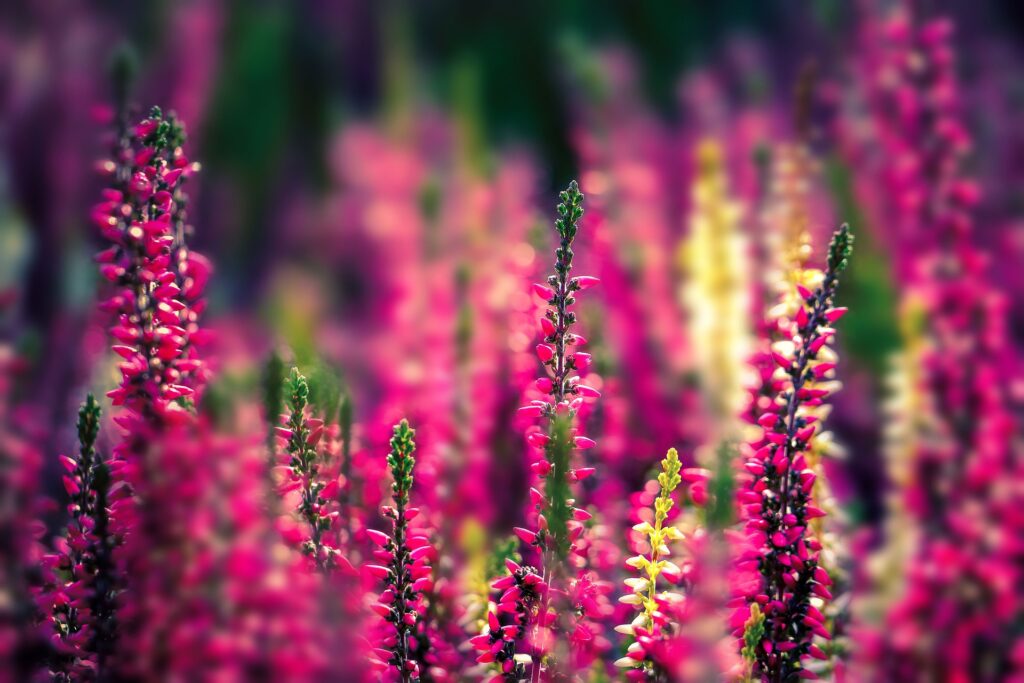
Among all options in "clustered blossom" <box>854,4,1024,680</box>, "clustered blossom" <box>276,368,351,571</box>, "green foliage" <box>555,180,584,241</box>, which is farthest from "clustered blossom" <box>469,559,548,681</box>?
"clustered blossom" <box>854,4,1024,680</box>

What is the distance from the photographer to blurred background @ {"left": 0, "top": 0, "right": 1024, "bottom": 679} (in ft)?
3.82

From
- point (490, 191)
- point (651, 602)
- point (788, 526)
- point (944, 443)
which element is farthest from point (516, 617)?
point (490, 191)

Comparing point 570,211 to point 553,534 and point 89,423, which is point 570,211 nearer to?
point 553,534

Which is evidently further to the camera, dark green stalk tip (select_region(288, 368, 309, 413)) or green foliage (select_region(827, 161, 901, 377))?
green foliage (select_region(827, 161, 901, 377))

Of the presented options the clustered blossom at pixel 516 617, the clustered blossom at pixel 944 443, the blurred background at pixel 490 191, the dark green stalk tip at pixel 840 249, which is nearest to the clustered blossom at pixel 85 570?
the blurred background at pixel 490 191

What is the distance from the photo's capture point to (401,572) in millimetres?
598

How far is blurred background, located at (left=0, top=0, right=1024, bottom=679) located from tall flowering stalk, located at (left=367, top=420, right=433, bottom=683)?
11 cm

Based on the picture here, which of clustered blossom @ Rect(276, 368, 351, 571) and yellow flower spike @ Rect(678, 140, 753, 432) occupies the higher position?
yellow flower spike @ Rect(678, 140, 753, 432)

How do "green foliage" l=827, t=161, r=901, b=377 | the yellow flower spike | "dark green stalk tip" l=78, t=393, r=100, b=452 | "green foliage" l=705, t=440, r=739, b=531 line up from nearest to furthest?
"green foliage" l=705, t=440, r=739, b=531 < "dark green stalk tip" l=78, t=393, r=100, b=452 < the yellow flower spike < "green foliage" l=827, t=161, r=901, b=377

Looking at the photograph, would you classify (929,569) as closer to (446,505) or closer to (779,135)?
(446,505)

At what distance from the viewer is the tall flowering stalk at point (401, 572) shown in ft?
1.85

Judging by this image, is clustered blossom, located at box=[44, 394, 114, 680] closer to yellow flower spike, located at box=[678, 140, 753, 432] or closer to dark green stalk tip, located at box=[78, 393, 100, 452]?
dark green stalk tip, located at box=[78, 393, 100, 452]

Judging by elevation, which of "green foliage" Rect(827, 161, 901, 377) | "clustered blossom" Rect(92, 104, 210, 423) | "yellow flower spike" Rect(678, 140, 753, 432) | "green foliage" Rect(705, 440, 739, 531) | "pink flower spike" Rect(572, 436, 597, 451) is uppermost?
"green foliage" Rect(827, 161, 901, 377)

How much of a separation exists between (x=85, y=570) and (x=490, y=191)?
1407 mm
